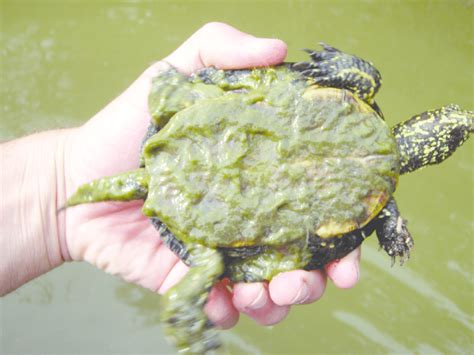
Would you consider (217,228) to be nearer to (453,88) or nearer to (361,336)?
(361,336)

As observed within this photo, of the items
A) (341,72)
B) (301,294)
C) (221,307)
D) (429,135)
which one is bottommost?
(221,307)

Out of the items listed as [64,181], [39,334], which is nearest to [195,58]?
[64,181]

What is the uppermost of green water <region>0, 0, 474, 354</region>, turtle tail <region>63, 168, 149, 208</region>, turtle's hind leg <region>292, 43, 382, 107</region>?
turtle's hind leg <region>292, 43, 382, 107</region>

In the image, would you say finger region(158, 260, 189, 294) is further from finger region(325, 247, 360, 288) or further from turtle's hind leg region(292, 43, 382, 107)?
turtle's hind leg region(292, 43, 382, 107)

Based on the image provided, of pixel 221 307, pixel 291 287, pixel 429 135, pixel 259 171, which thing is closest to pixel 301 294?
pixel 291 287

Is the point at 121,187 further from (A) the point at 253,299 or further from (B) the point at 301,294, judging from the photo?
(B) the point at 301,294

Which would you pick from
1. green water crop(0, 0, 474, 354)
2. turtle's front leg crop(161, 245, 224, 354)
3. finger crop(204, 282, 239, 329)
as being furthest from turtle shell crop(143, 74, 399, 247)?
green water crop(0, 0, 474, 354)
